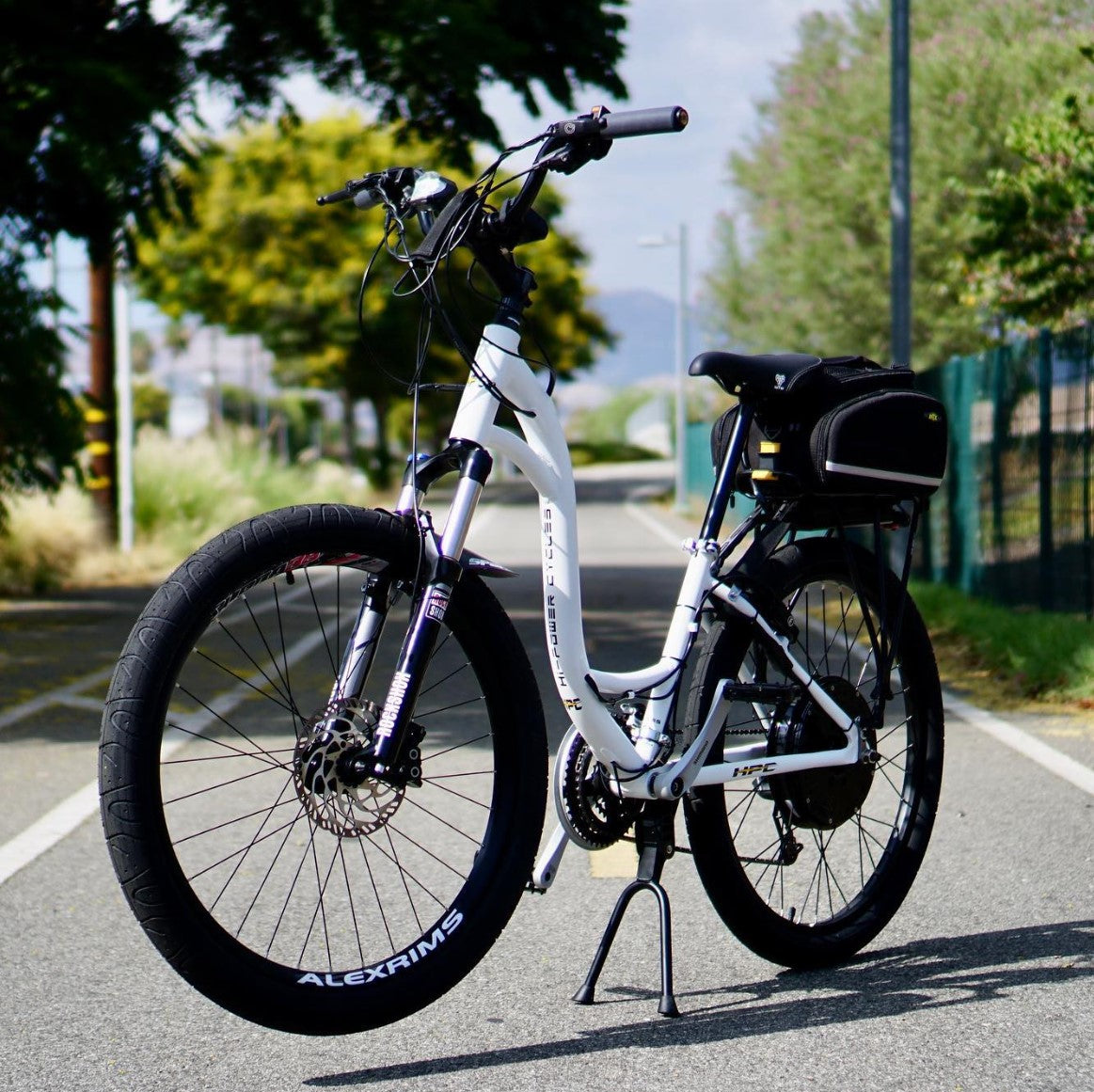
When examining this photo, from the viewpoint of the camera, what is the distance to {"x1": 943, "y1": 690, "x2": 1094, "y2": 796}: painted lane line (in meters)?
6.43

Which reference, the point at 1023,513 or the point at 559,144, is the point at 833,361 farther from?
the point at 1023,513

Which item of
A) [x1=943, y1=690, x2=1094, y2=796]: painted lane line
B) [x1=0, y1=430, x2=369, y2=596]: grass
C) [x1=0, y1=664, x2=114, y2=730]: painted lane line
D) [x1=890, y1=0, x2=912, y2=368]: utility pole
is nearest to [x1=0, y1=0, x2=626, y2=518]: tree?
[x1=0, y1=664, x2=114, y2=730]: painted lane line

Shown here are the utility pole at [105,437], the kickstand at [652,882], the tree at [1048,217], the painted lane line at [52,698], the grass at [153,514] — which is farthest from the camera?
the utility pole at [105,437]

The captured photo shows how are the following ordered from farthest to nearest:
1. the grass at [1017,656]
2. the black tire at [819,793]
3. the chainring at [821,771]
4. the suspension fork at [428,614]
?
the grass at [1017,656] < the chainring at [821,771] < the black tire at [819,793] < the suspension fork at [428,614]

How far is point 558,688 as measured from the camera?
3744 mm

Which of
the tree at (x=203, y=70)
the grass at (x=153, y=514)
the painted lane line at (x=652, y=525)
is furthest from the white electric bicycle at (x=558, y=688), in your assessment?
the painted lane line at (x=652, y=525)

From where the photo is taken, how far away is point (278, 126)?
36.2ft

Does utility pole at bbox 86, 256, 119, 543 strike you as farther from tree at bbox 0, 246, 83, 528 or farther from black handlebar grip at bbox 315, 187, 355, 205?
black handlebar grip at bbox 315, 187, 355, 205

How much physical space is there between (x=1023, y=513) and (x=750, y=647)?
767cm

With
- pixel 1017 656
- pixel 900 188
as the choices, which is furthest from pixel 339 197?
pixel 900 188

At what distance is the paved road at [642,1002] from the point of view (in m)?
3.34

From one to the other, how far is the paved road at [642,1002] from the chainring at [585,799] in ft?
1.26

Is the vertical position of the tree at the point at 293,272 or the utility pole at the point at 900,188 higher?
the tree at the point at 293,272

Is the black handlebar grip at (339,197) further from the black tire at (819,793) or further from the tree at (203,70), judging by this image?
the tree at (203,70)
